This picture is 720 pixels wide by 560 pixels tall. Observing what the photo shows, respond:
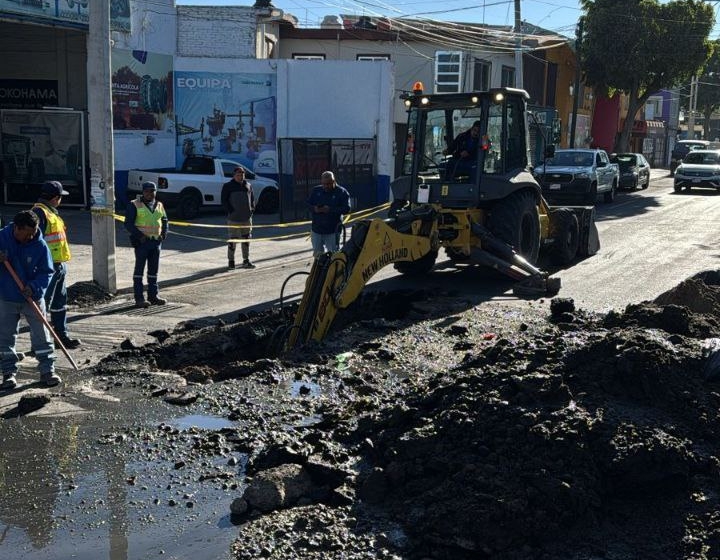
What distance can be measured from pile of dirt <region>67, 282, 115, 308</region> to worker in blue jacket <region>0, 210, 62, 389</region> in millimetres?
3753

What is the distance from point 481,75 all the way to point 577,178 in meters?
10.7

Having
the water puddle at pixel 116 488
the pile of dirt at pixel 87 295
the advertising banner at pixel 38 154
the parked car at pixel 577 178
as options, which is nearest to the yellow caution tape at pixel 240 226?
the pile of dirt at pixel 87 295

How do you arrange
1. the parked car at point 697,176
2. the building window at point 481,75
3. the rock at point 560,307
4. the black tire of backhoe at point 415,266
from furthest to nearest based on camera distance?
1. the building window at point 481,75
2. the parked car at point 697,176
3. the black tire of backhoe at point 415,266
4. the rock at point 560,307

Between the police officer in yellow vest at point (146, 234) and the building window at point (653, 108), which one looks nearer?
the police officer in yellow vest at point (146, 234)

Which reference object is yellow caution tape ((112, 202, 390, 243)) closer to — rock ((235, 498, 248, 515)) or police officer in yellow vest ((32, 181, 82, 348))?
police officer in yellow vest ((32, 181, 82, 348))

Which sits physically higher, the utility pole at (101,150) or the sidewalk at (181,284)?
the utility pole at (101,150)

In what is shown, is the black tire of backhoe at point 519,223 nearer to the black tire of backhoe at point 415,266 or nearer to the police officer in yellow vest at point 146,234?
the black tire of backhoe at point 415,266

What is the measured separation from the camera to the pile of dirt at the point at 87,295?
11969mm

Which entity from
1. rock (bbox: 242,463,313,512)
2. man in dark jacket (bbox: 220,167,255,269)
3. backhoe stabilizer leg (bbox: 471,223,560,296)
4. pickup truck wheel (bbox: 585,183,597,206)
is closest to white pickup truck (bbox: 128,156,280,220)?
man in dark jacket (bbox: 220,167,255,269)

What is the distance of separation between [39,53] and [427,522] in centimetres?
2394

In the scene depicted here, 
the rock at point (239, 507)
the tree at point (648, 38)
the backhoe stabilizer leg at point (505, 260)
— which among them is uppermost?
the tree at point (648, 38)

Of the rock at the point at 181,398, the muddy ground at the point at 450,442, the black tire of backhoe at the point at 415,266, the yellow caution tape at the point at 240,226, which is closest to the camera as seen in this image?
the muddy ground at the point at 450,442

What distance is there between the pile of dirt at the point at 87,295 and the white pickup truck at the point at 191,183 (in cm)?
1067

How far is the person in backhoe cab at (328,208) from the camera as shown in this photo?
13.3 m
